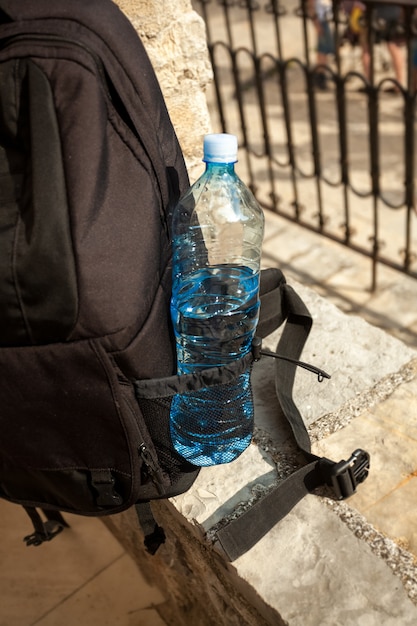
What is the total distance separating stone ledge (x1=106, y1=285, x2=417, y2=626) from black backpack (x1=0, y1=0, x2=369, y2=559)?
0.07 metres

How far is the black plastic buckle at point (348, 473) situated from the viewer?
1337 mm

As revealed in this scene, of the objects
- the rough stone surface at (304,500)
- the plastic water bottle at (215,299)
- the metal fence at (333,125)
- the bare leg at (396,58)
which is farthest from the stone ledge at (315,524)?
the bare leg at (396,58)

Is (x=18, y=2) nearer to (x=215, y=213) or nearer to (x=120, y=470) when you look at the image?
(x=215, y=213)

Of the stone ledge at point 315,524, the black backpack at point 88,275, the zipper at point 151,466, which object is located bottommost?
the stone ledge at point 315,524

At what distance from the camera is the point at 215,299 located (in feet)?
5.44

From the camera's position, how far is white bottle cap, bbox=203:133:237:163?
1344 millimetres

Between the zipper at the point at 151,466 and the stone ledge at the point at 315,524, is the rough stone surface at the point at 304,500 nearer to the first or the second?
the stone ledge at the point at 315,524

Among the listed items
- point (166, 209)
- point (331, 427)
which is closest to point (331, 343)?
point (331, 427)

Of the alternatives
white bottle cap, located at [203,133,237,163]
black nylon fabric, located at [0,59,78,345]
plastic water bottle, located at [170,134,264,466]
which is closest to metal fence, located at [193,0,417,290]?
plastic water bottle, located at [170,134,264,466]

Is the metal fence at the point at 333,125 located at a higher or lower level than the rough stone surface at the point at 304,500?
lower

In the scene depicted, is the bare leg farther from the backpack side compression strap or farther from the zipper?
the zipper

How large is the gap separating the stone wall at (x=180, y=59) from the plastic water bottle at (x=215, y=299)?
22 cm

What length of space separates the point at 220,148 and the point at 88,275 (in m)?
0.37

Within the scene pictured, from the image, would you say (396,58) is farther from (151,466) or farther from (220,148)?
(151,466)
